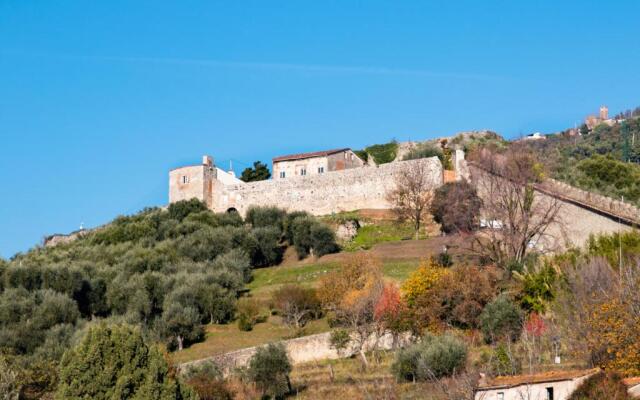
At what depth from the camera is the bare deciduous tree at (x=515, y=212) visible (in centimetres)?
4416

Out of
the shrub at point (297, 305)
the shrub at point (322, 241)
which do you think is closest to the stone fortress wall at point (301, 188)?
the shrub at point (322, 241)

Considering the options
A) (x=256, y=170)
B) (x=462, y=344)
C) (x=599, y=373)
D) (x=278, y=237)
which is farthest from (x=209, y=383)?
(x=256, y=170)

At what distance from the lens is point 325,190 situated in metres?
65.5

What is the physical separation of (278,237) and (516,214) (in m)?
17.7

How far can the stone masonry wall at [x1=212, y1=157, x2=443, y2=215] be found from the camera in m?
62.2

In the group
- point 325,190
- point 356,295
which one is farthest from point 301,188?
point 356,295

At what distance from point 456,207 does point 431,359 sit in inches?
902

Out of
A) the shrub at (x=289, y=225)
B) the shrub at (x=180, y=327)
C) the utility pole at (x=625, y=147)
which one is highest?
the utility pole at (x=625, y=147)

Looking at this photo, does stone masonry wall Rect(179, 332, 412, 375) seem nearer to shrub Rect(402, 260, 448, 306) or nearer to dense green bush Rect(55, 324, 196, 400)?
shrub Rect(402, 260, 448, 306)

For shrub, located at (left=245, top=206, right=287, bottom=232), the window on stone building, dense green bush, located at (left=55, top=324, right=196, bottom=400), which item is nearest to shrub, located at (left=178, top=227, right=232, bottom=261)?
shrub, located at (left=245, top=206, right=287, bottom=232)

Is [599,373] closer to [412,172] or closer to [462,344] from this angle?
[462,344]

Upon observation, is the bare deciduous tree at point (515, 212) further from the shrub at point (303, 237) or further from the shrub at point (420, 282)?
the shrub at point (303, 237)

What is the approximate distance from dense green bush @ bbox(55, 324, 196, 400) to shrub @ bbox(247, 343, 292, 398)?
382 centimetres

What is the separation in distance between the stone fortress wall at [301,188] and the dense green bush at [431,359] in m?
27.9
